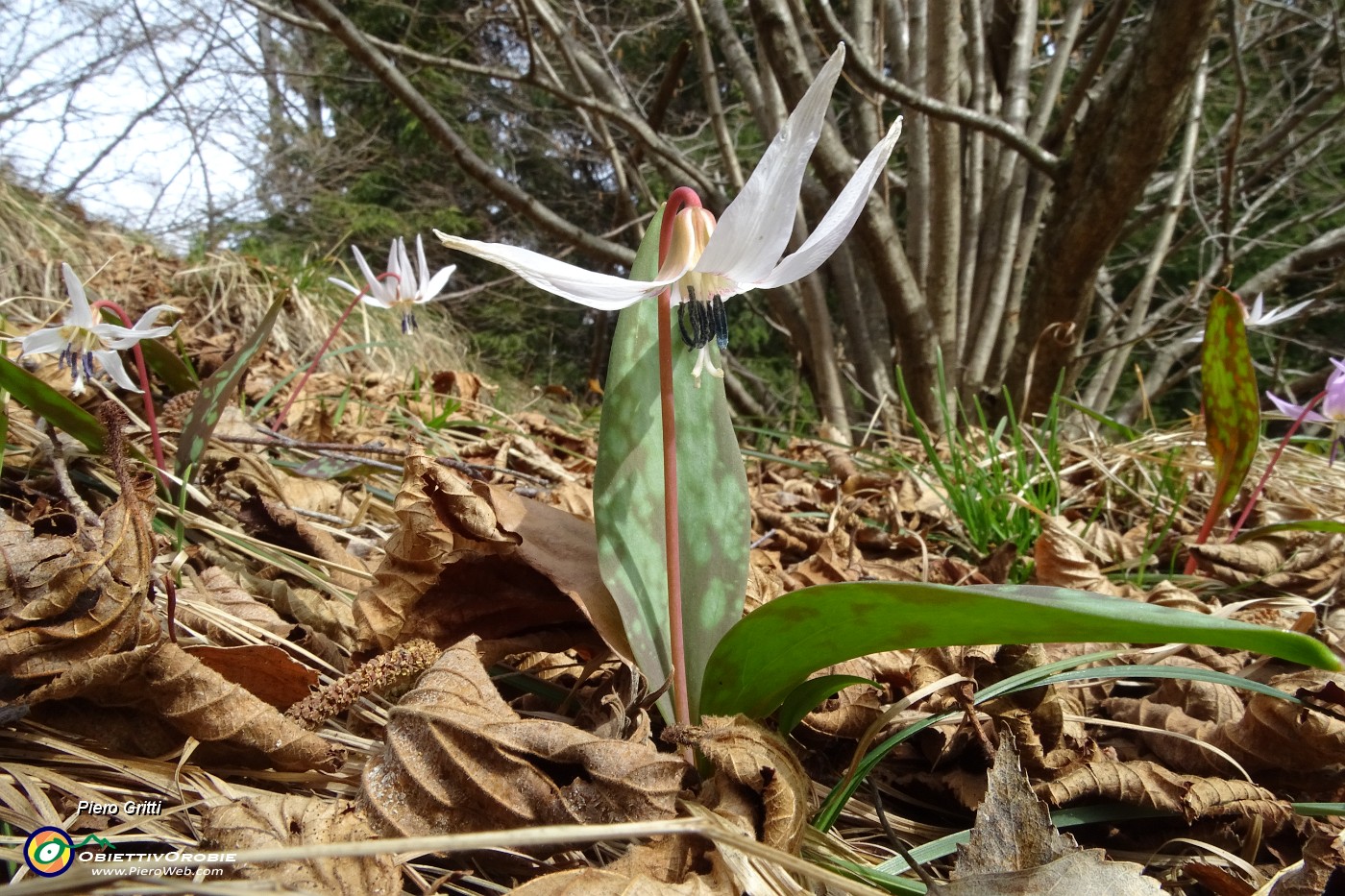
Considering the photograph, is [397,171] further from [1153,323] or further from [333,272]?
[1153,323]

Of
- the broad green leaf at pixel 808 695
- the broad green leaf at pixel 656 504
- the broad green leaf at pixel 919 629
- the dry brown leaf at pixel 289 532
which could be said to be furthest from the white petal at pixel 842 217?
the dry brown leaf at pixel 289 532

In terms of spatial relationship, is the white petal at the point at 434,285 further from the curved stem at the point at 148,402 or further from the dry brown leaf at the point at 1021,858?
the dry brown leaf at the point at 1021,858

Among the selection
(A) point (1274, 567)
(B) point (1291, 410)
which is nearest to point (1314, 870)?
(A) point (1274, 567)

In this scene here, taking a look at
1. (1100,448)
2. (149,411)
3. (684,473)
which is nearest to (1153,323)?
(1100,448)

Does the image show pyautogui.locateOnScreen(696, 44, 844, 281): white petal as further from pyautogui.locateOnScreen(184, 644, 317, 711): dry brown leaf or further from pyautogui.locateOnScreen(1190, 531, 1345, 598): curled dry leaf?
pyautogui.locateOnScreen(1190, 531, 1345, 598): curled dry leaf

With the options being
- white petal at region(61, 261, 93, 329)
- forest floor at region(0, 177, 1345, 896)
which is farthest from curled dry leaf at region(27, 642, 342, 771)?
white petal at region(61, 261, 93, 329)

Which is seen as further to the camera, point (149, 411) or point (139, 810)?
point (149, 411)

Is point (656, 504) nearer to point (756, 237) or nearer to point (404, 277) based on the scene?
point (756, 237)
